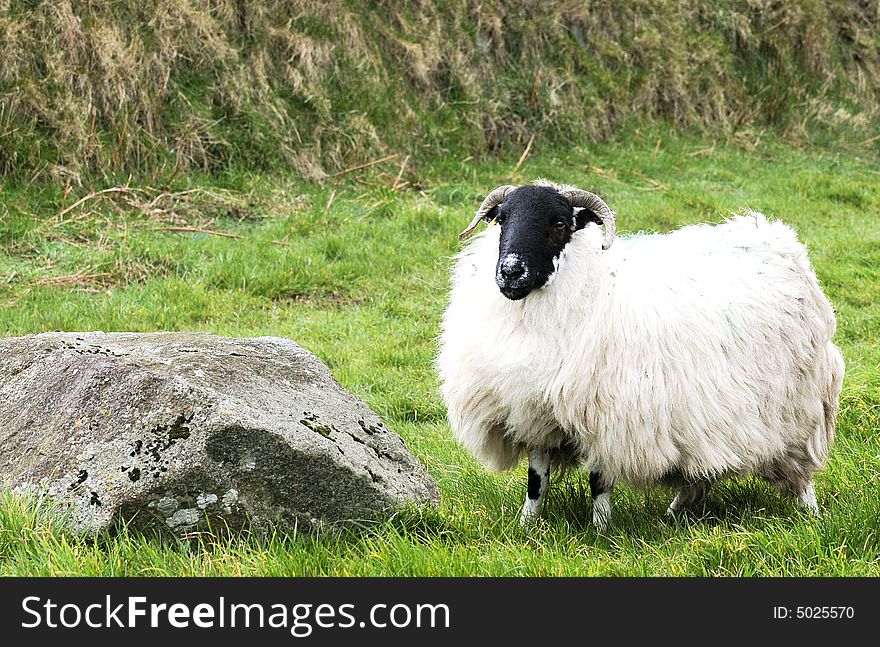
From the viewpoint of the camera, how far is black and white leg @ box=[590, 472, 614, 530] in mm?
4930

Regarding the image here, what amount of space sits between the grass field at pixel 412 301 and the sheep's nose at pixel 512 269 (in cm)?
119

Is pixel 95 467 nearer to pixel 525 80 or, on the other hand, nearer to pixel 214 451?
pixel 214 451

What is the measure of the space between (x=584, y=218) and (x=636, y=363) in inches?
31.3

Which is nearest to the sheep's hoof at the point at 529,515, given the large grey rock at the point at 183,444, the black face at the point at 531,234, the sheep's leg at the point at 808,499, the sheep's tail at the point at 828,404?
the large grey rock at the point at 183,444

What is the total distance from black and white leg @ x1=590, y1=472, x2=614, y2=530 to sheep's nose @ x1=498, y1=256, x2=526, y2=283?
1109mm

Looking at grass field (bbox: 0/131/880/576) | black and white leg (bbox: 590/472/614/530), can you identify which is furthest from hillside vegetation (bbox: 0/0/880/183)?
black and white leg (bbox: 590/472/614/530)

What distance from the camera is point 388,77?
46.0 ft

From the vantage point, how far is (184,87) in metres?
12.0

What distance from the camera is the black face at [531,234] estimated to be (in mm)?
4645

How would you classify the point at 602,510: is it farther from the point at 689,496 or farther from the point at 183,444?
the point at 183,444

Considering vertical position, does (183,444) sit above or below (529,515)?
above

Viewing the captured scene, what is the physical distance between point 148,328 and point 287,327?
1171 millimetres

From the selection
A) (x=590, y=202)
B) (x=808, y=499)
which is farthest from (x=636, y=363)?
(x=808, y=499)

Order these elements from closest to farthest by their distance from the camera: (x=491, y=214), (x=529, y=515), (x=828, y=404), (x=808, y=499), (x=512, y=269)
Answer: (x=512, y=269)
(x=529, y=515)
(x=491, y=214)
(x=808, y=499)
(x=828, y=404)
